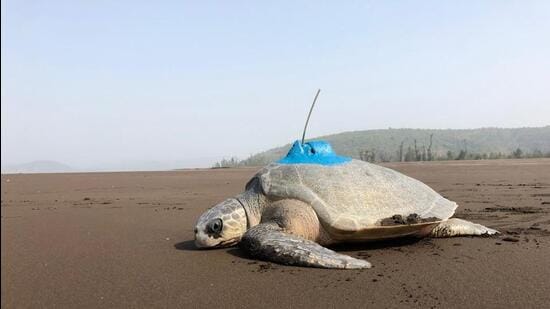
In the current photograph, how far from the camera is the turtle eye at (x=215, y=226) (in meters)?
4.80

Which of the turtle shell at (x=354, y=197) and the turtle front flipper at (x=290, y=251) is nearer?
the turtle front flipper at (x=290, y=251)

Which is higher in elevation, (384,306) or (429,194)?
(429,194)

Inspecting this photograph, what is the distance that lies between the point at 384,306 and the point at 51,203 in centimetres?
832

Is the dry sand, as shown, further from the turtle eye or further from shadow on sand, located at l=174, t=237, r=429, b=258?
the turtle eye

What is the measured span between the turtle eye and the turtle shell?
0.59m

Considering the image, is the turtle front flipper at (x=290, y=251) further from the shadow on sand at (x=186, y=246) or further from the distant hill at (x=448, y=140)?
the distant hill at (x=448, y=140)

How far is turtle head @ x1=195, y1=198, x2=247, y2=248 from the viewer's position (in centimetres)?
480

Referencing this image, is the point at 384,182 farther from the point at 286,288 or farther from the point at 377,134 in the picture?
the point at 377,134

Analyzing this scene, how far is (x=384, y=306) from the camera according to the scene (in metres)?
2.94

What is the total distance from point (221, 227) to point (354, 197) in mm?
1402

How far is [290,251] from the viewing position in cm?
400

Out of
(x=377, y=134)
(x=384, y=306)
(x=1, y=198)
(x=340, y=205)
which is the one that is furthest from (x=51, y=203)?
(x=377, y=134)

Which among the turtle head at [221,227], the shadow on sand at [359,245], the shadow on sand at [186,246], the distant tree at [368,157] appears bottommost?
the shadow on sand at [359,245]

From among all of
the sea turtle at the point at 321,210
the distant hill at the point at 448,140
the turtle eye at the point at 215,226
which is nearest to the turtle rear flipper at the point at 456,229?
the sea turtle at the point at 321,210
